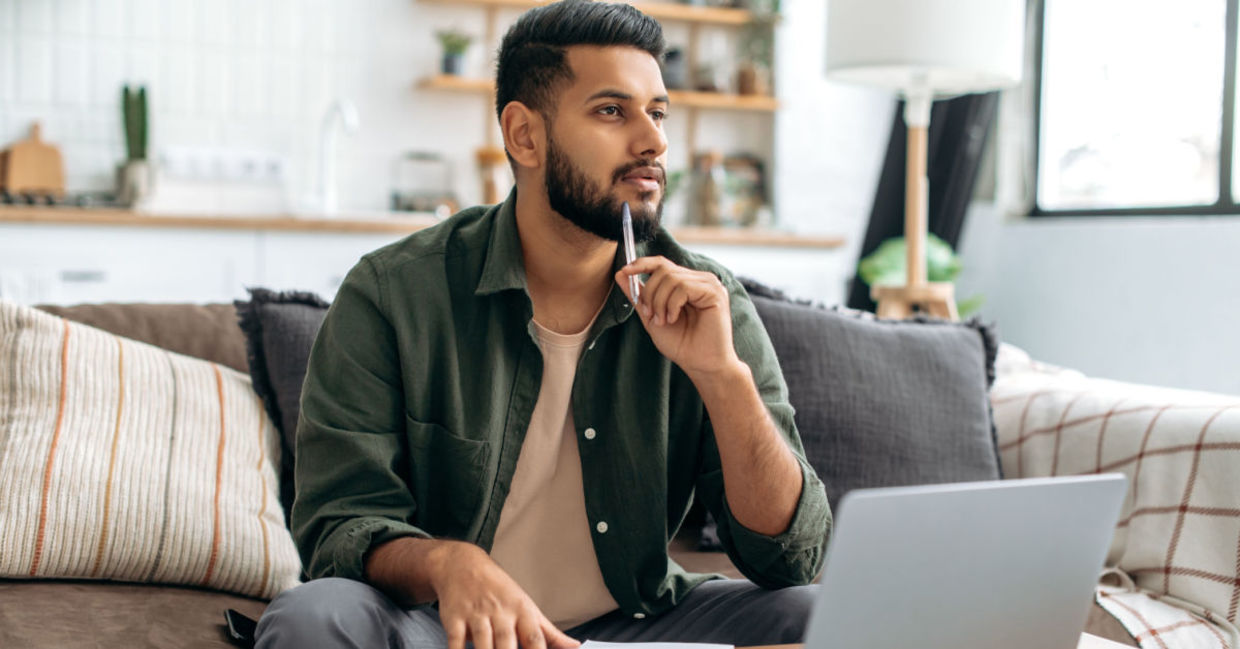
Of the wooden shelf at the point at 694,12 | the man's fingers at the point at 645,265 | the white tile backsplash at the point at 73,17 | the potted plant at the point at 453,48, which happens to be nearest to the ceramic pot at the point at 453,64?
the potted plant at the point at 453,48

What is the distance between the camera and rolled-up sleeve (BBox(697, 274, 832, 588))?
4.44 ft

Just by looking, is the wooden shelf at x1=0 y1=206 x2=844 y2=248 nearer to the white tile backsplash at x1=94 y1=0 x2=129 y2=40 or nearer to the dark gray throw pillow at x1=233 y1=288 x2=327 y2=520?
the white tile backsplash at x1=94 y1=0 x2=129 y2=40

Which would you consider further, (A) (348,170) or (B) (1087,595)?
(A) (348,170)

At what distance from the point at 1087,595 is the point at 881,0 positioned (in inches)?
77.2

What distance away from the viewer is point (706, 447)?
1499 millimetres

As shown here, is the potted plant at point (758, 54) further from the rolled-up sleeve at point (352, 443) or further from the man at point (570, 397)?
the rolled-up sleeve at point (352, 443)

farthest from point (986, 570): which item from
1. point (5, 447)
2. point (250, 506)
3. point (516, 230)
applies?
point (5, 447)

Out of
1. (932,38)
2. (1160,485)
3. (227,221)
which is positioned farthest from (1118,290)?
(227,221)

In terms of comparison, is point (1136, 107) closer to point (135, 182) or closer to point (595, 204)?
point (595, 204)

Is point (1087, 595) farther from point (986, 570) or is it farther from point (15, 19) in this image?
point (15, 19)

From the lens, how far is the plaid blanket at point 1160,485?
171 centimetres

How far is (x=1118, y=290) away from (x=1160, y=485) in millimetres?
2230

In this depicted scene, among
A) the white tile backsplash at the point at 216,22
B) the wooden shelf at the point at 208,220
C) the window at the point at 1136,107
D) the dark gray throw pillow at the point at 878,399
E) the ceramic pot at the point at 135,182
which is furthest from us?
the white tile backsplash at the point at 216,22

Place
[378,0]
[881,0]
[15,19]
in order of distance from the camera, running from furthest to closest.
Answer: [378,0]
[15,19]
[881,0]
